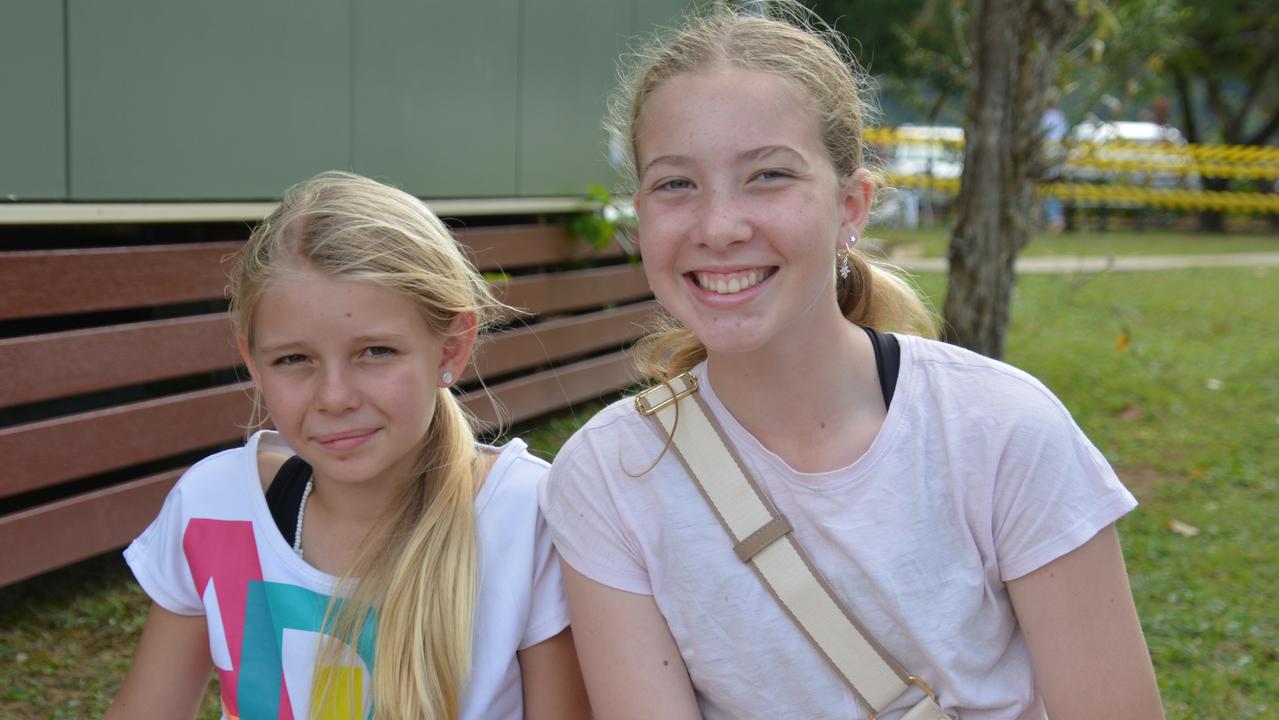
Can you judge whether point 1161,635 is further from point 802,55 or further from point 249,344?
point 249,344

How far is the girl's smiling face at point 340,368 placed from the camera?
220 cm

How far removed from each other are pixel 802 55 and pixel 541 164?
4.36 meters

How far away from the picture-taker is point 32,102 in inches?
→ 145

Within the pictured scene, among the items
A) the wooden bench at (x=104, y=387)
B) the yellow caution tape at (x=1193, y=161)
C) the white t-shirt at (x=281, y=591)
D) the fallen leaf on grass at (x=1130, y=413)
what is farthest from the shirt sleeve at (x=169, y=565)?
the yellow caution tape at (x=1193, y=161)

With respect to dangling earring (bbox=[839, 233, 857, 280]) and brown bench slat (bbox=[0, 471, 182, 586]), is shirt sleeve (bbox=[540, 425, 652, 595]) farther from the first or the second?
brown bench slat (bbox=[0, 471, 182, 586])

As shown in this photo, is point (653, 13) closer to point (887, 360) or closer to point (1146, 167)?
point (887, 360)

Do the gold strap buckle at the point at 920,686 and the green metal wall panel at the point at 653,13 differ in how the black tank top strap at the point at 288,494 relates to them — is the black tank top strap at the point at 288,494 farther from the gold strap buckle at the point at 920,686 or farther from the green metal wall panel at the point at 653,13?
the green metal wall panel at the point at 653,13

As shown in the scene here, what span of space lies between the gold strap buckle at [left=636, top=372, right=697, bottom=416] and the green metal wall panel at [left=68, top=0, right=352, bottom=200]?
2427 mm

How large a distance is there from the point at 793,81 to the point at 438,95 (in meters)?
3.66

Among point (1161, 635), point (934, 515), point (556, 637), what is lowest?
point (1161, 635)

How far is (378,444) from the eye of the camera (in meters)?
2.25

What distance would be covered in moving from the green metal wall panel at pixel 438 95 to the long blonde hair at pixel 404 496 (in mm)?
2814

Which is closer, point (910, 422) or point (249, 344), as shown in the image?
point (910, 422)

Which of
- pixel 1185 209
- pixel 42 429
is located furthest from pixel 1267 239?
pixel 42 429
